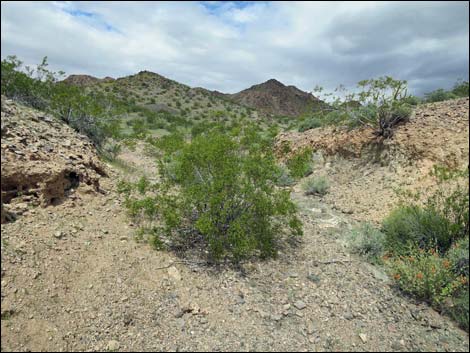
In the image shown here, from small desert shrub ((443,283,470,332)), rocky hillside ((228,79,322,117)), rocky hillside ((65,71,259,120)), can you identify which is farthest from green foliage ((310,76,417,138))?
rocky hillside ((228,79,322,117))

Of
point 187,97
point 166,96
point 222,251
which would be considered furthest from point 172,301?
point 187,97

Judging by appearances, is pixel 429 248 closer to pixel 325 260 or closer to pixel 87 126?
pixel 325 260

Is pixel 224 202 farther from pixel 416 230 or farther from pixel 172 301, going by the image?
pixel 416 230

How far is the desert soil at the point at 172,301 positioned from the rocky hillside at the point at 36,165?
0.26 meters

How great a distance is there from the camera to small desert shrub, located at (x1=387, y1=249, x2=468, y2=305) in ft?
13.9

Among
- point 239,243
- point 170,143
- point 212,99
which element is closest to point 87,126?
point 170,143

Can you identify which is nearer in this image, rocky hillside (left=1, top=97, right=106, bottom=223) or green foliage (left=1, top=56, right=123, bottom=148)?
rocky hillside (left=1, top=97, right=106, bottom=223)

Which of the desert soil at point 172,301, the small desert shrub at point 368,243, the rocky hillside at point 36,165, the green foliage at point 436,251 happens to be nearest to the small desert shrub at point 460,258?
the green foliage at point 436,251

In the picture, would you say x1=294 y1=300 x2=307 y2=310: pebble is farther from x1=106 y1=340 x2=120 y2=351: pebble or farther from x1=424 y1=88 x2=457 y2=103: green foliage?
Answer: x1=424 y1=88 x2=457 y2=103: green foliage

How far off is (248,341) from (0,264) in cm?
305

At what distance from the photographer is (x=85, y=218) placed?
204 inches

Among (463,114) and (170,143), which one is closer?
(170,143)

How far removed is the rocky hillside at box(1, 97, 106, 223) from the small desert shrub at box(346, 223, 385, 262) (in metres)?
5.06

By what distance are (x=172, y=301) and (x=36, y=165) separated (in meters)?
3.11
